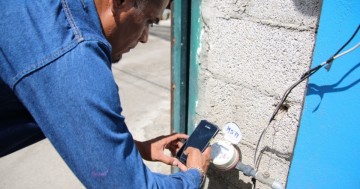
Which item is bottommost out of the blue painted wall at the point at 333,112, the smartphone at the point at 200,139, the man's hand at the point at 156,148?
the man's hand at the point at 156,148

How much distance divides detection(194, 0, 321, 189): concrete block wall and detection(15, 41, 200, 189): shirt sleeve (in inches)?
30.3

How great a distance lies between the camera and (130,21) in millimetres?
954

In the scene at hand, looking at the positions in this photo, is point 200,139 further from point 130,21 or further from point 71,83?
point 71,83

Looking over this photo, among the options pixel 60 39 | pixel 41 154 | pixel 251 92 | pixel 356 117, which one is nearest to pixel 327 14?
Result: pixel 356 117

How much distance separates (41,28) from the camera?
771 mm

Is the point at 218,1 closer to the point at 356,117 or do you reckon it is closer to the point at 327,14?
the point at 327,14

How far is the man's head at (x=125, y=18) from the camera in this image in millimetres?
912

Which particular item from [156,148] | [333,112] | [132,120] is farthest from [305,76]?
[132,120]

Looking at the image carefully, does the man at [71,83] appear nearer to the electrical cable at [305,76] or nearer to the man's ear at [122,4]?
the man's ear at [122,4]

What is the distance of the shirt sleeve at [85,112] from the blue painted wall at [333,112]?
0.74 metres

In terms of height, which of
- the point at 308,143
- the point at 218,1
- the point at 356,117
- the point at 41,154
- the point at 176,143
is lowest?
the point at 41,154

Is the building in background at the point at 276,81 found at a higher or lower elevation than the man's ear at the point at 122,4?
lower

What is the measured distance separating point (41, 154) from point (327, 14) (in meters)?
2.87

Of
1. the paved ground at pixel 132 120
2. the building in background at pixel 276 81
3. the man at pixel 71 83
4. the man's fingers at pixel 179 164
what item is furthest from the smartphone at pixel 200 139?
the paved ground at pixel 132 120
